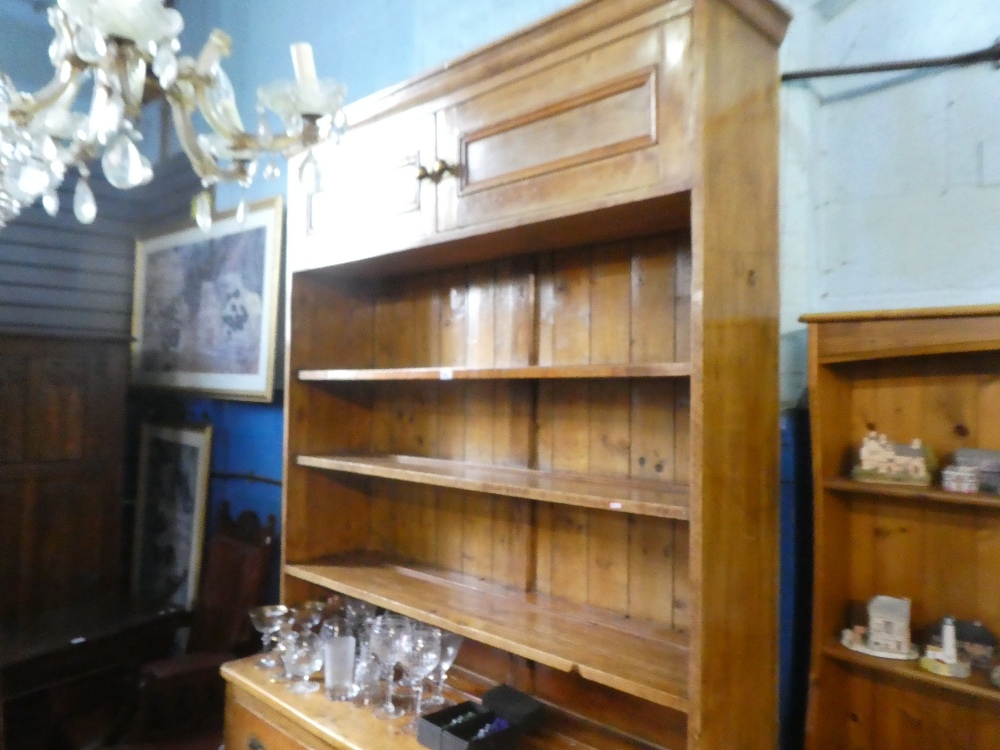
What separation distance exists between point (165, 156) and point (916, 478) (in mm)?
3669

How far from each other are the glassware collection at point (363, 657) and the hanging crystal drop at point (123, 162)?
1.26 metres

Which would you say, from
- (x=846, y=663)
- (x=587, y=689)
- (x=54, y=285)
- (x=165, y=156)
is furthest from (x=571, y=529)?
(x=54, y=285)

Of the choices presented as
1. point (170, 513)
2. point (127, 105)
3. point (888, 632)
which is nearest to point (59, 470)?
point (170, 513)

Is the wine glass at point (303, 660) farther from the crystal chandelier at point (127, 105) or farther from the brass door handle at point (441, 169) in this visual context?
the brass door handle at point (441, 169)

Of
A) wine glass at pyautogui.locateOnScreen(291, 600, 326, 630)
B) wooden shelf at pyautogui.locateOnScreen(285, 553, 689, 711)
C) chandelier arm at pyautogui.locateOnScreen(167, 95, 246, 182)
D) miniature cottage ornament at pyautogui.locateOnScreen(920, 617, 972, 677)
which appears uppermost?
chandelier arm at pyautogui.locateOnScreen(167, 95, 246, 182)

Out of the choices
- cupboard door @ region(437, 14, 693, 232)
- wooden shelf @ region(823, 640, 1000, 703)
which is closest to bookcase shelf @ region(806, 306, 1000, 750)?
wooden shelf @ region(823, 640, 1000, 703)

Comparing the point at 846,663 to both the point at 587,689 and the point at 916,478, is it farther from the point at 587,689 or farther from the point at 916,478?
the point at 587,689

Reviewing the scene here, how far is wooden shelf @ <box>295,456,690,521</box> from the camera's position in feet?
4.40

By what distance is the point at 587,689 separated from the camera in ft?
5.63

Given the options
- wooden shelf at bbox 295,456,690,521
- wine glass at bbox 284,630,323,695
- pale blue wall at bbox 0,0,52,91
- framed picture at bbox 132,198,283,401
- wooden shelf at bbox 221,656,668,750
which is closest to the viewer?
wooden shelf at bbox 295,456,690,521

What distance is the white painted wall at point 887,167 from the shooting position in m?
1.44

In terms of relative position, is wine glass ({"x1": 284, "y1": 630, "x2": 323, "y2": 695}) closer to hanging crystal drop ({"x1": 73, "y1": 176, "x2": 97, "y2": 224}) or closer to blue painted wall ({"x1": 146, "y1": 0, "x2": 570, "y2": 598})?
blue painted wall ({"x1": 146, "y1": 0, "x2": 570, "y2": 598})

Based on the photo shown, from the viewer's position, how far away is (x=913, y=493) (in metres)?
1.34

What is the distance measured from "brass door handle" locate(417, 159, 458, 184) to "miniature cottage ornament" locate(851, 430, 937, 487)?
1140 millimetres
